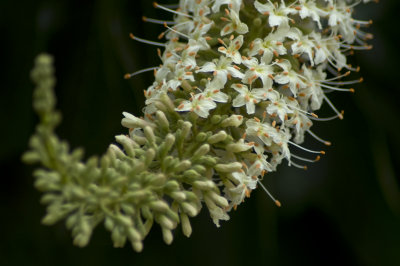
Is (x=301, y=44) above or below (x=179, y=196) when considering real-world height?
above

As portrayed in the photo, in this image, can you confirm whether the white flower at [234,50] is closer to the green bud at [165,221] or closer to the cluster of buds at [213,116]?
the cluster of buds at [213,116]

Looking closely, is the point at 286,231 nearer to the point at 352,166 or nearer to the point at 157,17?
the point at 352,166

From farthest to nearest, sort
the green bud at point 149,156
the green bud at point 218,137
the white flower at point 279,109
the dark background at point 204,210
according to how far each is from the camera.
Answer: the dark background at point 204,210 < the white flower at point 279,109 < the green bud at point 218,137 < the green bud at point 149,156

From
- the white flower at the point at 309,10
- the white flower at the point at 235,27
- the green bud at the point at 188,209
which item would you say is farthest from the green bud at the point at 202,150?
the white flower at the point at 309,10

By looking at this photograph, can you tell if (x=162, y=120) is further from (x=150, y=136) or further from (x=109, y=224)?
(x=109, y=224)

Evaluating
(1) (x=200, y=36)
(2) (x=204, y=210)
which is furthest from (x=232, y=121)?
(2) (x=204, y=210)

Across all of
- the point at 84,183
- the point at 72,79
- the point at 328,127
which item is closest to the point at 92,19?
the point at 72,79

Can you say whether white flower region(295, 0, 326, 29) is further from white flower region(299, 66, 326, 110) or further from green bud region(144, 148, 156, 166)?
green bud region(144, 148, 156, 166)
